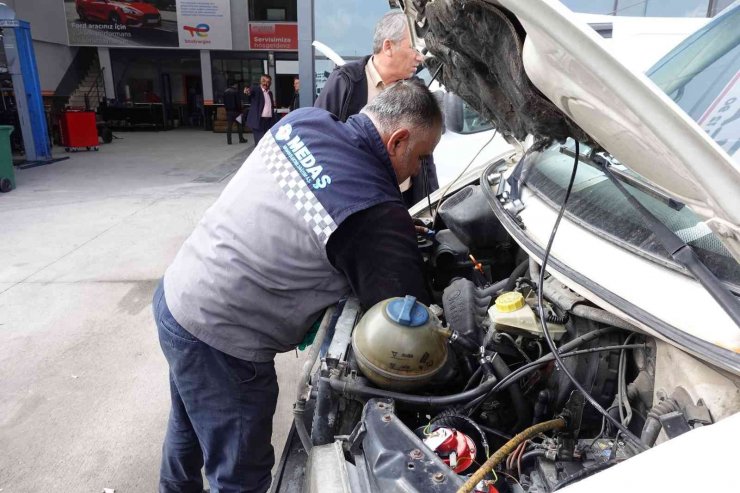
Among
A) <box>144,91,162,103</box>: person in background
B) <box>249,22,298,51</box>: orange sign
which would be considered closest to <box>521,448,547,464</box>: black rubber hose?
<box>249,22,298,51</box>: orange sign

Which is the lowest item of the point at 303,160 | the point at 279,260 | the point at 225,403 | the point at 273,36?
the point at 225,403

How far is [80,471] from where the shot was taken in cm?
229

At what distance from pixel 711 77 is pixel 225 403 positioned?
1808 mm

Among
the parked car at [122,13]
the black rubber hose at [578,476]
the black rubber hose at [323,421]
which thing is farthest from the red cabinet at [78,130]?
the black rubber hose at [578,476]

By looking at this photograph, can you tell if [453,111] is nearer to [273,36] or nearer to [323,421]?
[323,421]

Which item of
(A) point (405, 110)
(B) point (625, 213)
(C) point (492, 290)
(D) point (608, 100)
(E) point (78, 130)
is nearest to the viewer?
(D) point (608, 100)

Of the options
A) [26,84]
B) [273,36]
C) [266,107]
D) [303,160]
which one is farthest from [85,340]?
[273,36]

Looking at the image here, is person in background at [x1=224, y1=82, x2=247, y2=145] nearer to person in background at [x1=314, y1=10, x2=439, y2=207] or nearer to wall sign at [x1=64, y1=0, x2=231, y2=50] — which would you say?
wall sign at [x1=64, y1=0, x2=231, y2=50]

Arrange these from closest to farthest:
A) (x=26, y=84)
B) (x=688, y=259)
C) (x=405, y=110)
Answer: (x=688, y=259) → (x=405, y=110) → (x=26, y=84)

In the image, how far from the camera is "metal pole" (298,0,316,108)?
7723 millimetres

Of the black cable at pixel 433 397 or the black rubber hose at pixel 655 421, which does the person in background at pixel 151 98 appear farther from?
the black rubber hose at pixel 655 421

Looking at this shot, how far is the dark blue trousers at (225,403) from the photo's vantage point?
1.56 metres

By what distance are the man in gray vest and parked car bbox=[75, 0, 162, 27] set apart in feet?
64.7

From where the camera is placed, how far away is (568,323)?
1.36 m
